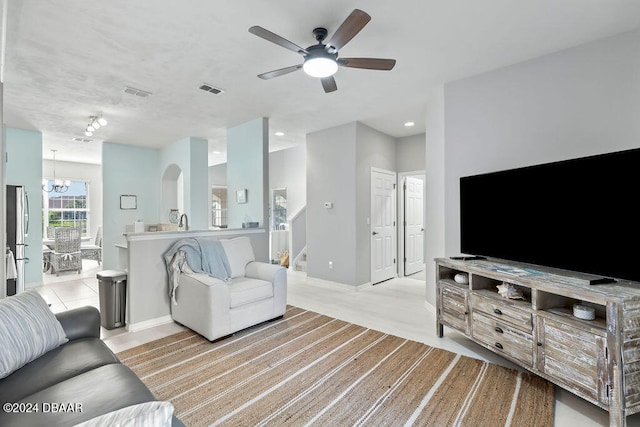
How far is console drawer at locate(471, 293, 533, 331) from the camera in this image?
2184 mm

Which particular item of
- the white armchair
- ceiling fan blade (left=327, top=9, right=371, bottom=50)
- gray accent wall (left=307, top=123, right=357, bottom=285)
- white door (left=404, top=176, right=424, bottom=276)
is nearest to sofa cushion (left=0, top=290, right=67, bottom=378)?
the white armchair

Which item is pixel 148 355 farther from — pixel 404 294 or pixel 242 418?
pixel 404 294

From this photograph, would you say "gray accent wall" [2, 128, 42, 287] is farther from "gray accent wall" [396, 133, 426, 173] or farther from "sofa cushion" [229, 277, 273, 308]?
"gray accent wall" [396, 133, 426, 173]

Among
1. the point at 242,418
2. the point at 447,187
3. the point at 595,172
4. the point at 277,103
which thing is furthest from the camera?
the point at 277,103

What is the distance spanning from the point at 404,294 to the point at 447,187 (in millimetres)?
1929

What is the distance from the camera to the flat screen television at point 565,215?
1899 millimetres

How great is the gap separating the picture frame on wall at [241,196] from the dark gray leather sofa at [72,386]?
3.21 m

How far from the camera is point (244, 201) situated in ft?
16.1

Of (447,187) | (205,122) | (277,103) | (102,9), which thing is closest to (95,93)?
(205,122)

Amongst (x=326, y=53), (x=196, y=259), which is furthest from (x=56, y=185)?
(x=326, y=53)

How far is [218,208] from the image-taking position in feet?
31.7

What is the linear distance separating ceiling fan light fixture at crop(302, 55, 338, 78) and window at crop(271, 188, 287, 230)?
5.48 meters

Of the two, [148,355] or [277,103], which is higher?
[277,103]

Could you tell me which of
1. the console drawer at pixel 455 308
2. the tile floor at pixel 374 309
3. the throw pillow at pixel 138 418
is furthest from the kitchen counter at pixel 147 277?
the console drawer at pixel 455 308
